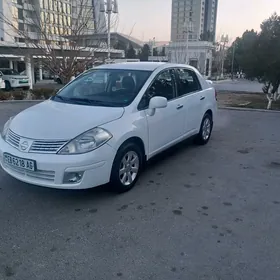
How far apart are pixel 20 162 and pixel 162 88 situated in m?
2.30

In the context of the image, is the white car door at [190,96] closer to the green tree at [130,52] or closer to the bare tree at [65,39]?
the bare tree at [65,39]

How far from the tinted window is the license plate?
5.02ft

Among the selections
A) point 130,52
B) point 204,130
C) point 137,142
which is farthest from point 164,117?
point 130,52

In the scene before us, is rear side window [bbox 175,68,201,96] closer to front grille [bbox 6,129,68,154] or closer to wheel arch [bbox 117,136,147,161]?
wheel arch [bbox 117,136,147,161]

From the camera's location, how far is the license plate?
10.2ft

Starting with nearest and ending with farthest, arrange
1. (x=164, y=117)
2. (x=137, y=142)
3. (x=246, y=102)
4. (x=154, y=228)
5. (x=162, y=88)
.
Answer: (x=154, y=228) → (x=137, y=142) → (x=164, y=117) → (x=162, y=88) → (x=246, y=102)

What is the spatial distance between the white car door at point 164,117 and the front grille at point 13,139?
5.21 ft

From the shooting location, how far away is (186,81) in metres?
5.11

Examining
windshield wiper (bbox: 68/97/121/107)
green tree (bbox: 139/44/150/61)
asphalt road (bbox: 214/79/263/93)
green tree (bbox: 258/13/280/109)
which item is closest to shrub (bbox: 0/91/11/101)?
windshield wiper (bbox: 68/97/121/107)

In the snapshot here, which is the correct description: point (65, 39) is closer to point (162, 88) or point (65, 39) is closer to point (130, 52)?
point (162, 88)

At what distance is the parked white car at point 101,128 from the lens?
3135 mm

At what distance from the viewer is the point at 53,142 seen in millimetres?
3127

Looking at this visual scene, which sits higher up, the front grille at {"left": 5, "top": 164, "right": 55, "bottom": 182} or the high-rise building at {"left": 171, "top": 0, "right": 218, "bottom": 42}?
the high-rise building at {"left": 171, "top": 0, "right": 218, "bottom": 42}

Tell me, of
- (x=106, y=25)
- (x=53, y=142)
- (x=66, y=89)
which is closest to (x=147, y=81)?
(x=66, y=89)
